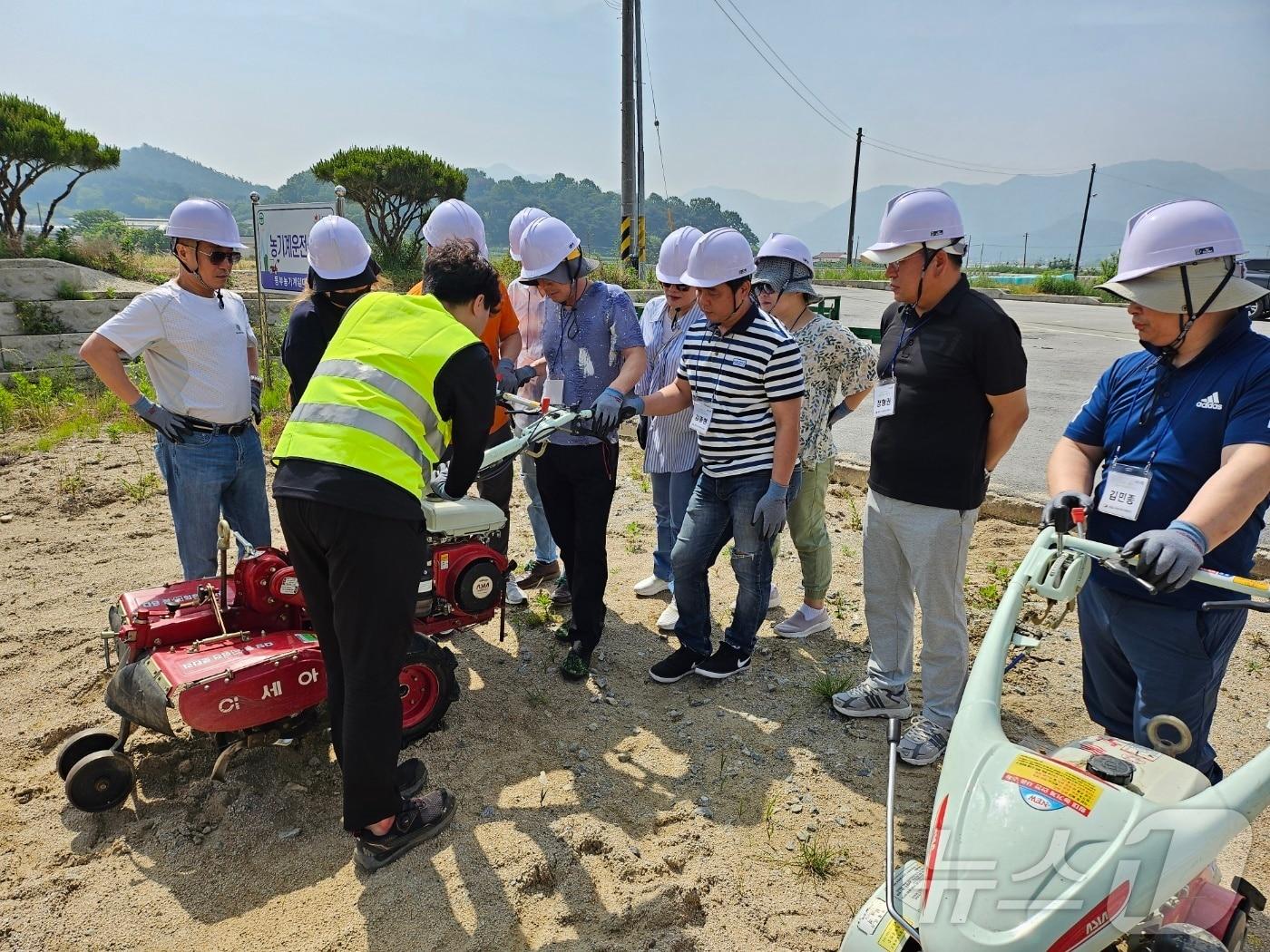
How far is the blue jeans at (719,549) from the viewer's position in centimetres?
342

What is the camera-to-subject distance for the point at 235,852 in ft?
8.64

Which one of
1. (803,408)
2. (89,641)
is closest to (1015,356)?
(803,408)

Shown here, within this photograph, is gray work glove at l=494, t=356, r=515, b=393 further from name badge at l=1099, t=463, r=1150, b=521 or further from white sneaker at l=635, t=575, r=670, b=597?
name badge at l=1099, t=463, r=1150, b=521

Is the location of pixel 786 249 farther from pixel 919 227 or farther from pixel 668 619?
pixel 668 619

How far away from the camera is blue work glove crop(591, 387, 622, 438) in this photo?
10.8 ft

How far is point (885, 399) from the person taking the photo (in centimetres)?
301

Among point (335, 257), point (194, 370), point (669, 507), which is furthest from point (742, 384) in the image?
point (194, 370)

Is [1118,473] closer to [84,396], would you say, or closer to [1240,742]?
[1240,742]

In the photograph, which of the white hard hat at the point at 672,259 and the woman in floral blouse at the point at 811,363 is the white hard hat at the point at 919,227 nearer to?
the woman in floral blouse at the point at 811,363

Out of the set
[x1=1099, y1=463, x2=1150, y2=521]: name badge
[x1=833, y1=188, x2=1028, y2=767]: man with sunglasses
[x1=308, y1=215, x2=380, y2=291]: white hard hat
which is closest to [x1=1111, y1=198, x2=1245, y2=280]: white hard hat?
[x1=1099, y1=463, x2=1150, y2=521]: name badge

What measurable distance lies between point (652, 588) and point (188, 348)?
2742 mm

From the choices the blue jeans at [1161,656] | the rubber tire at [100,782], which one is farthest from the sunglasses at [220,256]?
the blue jeans at [1161,656]

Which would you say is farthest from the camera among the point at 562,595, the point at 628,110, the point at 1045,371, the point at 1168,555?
the point at 628,110

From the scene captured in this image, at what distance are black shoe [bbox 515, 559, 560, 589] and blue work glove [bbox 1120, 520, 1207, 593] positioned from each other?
3.49 metres
